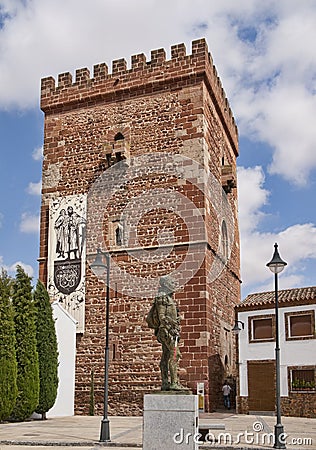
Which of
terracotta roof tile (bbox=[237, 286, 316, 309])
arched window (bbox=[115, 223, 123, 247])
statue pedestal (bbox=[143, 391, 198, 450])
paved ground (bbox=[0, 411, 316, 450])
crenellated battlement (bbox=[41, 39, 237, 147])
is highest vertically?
crenellated battlement (bbox=[41, 39, 237, 147])

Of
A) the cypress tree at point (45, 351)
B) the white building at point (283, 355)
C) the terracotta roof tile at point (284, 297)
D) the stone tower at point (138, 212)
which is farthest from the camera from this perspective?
the terracotta roof tile at point (284, 297)

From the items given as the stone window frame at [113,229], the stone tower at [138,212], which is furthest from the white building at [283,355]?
the stone window frame at [113,229]

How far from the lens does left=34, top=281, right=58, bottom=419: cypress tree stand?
60.0 feet

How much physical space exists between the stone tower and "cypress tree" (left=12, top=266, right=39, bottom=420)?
2895mm

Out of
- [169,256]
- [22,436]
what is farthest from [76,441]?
[169,256]

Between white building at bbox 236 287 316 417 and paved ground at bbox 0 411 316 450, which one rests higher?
white building at bbox 236 287 316 417

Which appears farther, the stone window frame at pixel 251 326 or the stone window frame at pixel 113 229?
the stone window frame at pixel 113 229

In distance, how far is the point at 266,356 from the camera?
799 inches

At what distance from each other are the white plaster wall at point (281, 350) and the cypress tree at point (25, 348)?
6904mm

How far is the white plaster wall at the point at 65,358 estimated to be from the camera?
19781 mm

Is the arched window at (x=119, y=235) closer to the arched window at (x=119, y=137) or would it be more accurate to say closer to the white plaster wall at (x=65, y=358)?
the white plaster wall at (x=65, y=358)

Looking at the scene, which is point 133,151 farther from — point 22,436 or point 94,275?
point 22,436
